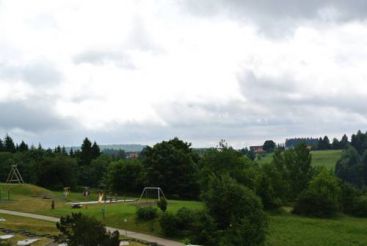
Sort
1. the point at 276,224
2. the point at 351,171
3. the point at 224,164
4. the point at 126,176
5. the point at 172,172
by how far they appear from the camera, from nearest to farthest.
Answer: the point at 276,224
the point at 224,164
the point at 172,172
the point at 126,176
the point at 351,171

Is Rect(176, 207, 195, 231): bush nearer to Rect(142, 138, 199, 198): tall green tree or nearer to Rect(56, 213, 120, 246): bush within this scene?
Rect(56, 213, 120, 246): bush

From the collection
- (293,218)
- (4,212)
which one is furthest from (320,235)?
(4,212)

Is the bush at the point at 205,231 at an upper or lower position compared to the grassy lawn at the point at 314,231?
upper

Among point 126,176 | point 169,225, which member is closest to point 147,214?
point 169,225

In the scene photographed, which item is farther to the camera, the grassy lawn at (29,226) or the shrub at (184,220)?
the shrub at (184,220)

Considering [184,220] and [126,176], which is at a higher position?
[126,176]

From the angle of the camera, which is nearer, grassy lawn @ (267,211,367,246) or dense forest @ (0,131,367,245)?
dense forest @ (0,131,367,245)

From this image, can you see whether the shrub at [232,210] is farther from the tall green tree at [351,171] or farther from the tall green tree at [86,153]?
the tall green tree at [351,171]

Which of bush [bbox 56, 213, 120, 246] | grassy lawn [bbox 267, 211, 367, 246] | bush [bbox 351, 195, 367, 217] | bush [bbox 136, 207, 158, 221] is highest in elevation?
bush [bbox 56, 213, 120, 246]

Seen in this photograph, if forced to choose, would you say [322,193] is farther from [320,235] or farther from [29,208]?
[29,208]

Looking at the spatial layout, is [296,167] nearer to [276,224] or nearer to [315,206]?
[315,206]

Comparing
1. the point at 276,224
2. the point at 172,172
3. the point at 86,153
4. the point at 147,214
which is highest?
the point at 86,153

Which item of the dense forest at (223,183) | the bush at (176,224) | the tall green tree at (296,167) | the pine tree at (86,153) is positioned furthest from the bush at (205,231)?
the pine tree at (86,153)

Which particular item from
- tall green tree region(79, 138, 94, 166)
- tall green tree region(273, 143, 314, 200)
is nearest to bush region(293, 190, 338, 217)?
tall green tree region(273, 143, 314, 200)
